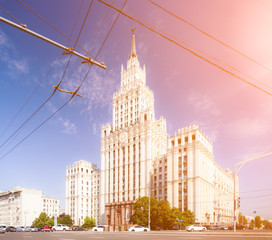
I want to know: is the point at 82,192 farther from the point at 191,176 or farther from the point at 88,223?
the point at 191,176

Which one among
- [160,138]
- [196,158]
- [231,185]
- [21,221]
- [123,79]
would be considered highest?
[123,79]

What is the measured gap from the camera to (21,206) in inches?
6801

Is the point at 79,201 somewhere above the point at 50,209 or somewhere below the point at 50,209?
above

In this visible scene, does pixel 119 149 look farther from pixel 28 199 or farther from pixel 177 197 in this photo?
pixel 28 199

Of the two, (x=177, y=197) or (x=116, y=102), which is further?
(x=116, y=102)

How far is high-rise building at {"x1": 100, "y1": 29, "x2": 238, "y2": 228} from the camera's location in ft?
299

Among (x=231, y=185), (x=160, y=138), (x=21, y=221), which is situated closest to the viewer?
(x=160, y=138)

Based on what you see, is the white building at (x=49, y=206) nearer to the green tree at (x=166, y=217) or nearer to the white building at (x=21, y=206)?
the white building at (x=21, y=206)

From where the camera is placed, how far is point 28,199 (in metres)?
178

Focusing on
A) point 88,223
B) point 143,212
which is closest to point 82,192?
point 88,223

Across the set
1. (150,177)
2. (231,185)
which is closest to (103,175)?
(150,177)

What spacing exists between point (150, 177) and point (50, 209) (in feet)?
404

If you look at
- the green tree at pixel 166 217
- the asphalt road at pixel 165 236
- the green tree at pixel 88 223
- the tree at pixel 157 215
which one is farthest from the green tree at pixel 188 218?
the green tree at pixel 88 223

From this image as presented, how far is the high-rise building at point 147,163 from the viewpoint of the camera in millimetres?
91125
